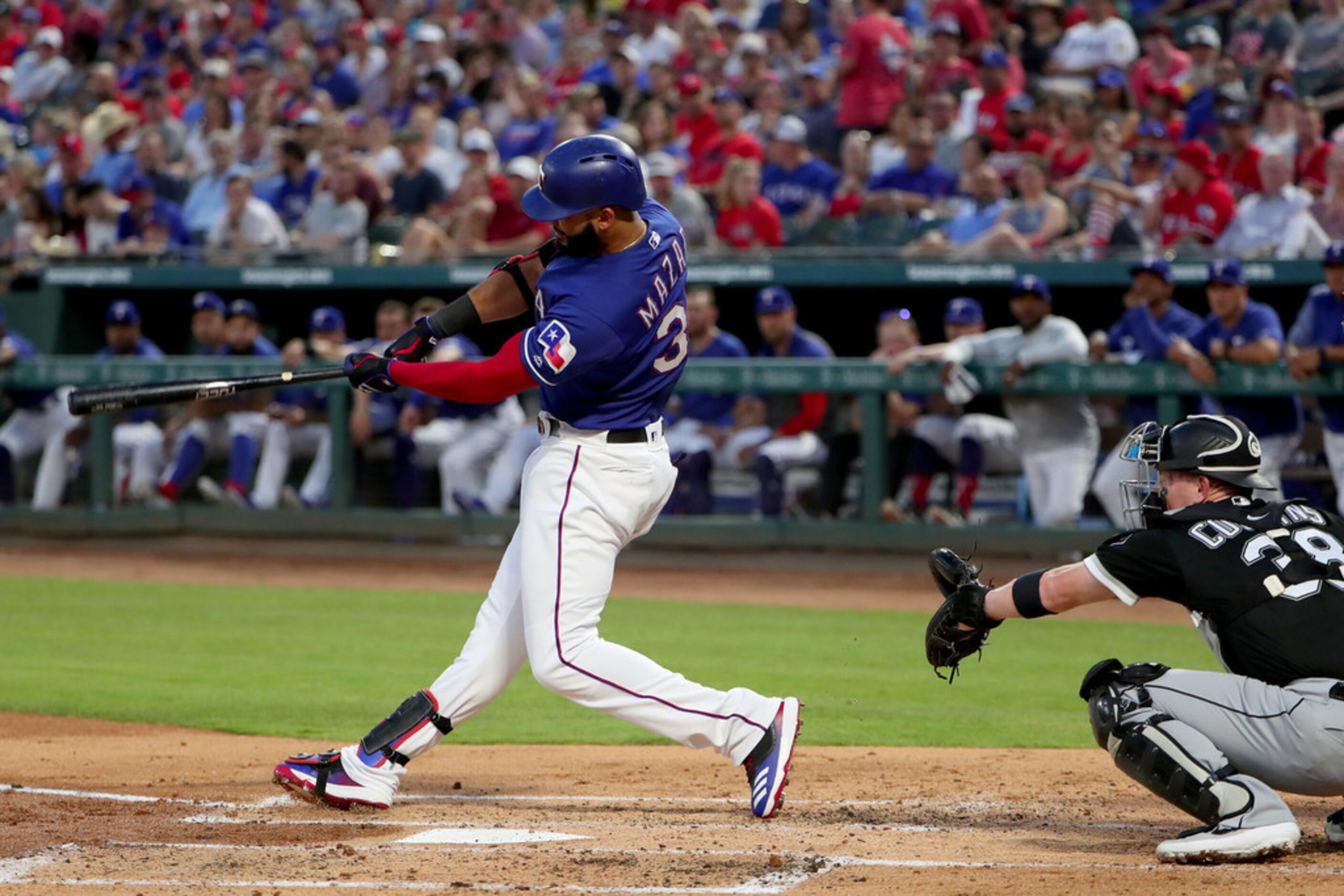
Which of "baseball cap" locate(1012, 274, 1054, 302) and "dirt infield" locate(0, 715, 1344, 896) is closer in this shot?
"dirt infield" locate(0, 715, 1344, 896)

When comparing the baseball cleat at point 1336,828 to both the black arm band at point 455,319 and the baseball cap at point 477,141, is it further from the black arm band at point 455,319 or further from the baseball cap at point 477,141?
the baseball cap at point 477,141

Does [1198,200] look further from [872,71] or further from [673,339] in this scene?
[673,339]

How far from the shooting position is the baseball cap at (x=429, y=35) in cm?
1509

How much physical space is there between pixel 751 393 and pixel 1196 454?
21.3 feet

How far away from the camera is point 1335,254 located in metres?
8.53

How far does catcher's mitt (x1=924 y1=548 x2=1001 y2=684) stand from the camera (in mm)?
4039

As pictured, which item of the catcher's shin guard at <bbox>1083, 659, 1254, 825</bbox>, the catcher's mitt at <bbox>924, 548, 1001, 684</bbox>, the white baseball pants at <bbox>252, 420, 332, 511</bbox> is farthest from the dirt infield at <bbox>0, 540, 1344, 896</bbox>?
the white baseball pants at <bbox>252, 420, 332, 511</bbox>

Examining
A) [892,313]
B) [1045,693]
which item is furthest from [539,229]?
[1045,693]

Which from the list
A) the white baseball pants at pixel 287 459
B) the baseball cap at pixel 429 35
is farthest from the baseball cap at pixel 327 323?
the baseball cap at pixel 429 35

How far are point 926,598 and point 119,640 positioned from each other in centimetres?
426

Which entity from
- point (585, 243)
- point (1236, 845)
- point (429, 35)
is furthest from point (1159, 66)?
point (1236, 845)

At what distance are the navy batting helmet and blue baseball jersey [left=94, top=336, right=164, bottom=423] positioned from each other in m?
7.91

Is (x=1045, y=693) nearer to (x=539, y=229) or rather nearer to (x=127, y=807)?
(x=127, y=807)

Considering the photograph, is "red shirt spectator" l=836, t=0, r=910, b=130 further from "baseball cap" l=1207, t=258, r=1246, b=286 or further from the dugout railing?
"baseball cap" l=1207, t=258, r=1246, b=286
